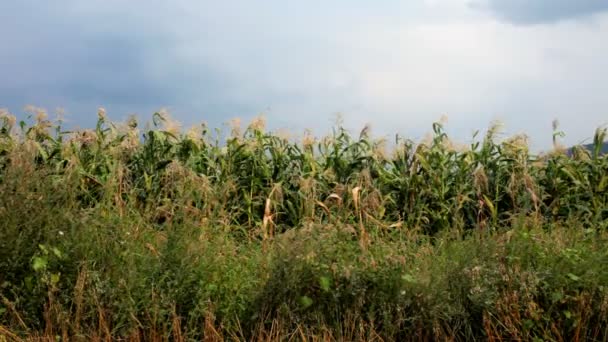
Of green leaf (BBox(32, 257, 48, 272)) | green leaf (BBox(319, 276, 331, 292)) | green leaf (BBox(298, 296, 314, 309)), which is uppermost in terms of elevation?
green leaf (BBox(32, 257, 48, 272))

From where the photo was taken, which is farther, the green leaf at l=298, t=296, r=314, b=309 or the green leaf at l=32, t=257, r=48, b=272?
the green leaf at l=32, t=257, r=48, b=272

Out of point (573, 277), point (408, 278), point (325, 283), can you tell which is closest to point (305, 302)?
point (325, 283)

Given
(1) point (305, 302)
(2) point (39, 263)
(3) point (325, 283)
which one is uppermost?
(2) point (39, 263)

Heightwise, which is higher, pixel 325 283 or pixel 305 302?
pixel 325 283

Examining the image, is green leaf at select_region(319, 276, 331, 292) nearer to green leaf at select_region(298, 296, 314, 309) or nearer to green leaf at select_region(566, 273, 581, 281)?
green leaf at select_region(298, 296, 314, 309)

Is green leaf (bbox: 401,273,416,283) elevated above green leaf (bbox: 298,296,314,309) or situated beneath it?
elevated above

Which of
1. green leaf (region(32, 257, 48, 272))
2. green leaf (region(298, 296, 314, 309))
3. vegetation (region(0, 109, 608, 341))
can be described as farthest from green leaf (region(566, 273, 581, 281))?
green leaf (region(32, 257, 48, 272))

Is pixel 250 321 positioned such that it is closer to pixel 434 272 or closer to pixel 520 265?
pixel 434 272

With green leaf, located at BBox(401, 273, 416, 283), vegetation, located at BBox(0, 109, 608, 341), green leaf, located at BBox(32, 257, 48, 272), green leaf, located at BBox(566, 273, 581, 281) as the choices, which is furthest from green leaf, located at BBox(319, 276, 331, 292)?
green leaf, located at BBox(32, 257, 48, 272)

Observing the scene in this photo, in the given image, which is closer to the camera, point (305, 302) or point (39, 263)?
point (305, 302)

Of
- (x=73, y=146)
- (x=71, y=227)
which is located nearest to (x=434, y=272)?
(x=71, y=227)

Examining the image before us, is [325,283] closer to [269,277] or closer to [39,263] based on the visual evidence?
[269,277]

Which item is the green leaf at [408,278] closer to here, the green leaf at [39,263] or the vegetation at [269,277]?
the vegetation at [269,277]

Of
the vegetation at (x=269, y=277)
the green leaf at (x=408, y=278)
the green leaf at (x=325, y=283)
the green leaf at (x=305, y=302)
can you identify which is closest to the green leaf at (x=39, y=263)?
the vegetation at (x=269, y=277)
